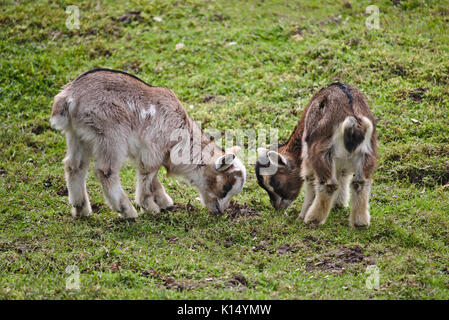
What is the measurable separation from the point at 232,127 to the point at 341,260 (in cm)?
495

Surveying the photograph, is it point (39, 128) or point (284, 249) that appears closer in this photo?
point (284, 249)

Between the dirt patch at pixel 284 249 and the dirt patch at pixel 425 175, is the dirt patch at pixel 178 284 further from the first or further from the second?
the dirt patch at pixel 425 175

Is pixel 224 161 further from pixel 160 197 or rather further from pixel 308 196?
pixel 308 196

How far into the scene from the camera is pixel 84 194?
825cm

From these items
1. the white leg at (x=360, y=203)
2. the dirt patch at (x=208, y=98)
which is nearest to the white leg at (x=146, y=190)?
the white leg at (x=360, y=203)

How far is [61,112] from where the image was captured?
7.77m

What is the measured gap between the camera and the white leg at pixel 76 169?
8.14 m

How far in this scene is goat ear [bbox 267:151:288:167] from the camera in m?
8.57

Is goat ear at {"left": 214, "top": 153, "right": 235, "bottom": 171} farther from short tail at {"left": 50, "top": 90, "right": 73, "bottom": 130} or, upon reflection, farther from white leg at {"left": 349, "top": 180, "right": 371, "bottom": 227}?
short tail at {"left": 50, "top": 90, "right": 73, "bottom": 130}

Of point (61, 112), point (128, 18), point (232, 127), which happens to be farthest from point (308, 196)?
point (128, 18)

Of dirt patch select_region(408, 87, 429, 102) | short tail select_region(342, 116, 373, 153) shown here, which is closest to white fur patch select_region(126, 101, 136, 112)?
short tail select_region(342, 116, 373, 153)

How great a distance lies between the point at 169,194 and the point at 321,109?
10.6 ft

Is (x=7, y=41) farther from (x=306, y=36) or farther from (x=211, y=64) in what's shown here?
(x=306, y=36)

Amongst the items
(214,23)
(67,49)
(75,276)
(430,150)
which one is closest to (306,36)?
(214,23)
